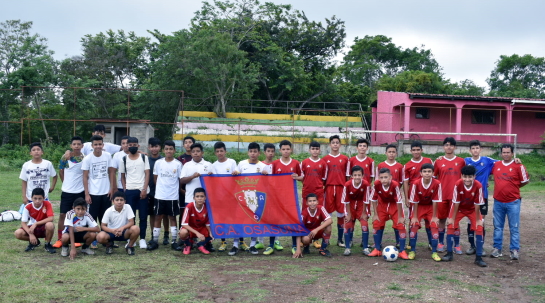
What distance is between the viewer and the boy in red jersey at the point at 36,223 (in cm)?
745

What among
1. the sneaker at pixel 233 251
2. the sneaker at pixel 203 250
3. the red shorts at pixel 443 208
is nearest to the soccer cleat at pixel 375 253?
the red shorts at pixel 443 208

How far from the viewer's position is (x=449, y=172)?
7961mm

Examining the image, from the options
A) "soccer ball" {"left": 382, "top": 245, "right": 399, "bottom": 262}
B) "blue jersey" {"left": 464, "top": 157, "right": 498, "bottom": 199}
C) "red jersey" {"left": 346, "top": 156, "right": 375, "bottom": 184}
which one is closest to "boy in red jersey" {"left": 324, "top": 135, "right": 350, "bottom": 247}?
"red jersey" {"left": 346, "top": 156, "right": 375, "bottom": 184}

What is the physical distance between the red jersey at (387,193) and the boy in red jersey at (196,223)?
2.73 metres

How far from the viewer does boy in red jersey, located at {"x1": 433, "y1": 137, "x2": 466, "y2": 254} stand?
7770 millimetres

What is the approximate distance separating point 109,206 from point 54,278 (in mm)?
2197

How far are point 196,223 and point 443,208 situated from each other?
13.2 feet

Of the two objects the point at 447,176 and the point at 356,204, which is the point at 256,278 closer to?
the point at 356,204

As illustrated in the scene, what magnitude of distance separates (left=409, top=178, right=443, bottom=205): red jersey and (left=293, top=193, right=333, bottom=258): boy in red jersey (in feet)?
4.64

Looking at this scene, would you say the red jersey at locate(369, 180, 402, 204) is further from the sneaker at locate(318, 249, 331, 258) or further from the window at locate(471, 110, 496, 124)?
the window at locate(471, 110, 496, 124)

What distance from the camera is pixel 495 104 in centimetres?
2750

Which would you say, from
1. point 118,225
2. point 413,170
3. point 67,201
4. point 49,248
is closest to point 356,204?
point 413,170

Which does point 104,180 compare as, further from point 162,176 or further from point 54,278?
point 54,278

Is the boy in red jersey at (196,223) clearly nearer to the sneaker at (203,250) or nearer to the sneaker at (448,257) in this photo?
the sneaker at (203,250)
